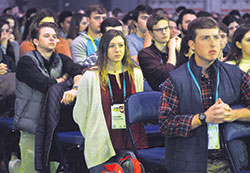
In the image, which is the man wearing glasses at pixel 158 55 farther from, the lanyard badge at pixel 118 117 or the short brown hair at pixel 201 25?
the short brown hair at pixel 201 25

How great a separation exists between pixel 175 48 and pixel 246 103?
2200 millimetres

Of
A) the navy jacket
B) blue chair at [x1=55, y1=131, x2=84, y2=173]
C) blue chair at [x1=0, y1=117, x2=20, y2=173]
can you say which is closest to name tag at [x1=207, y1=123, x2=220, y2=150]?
the navy jacket

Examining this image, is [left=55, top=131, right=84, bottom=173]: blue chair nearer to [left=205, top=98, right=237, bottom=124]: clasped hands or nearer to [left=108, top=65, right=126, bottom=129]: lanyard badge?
[left=108, top=65, right=126, bottom=129]: lanyard badge

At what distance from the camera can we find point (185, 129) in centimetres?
327

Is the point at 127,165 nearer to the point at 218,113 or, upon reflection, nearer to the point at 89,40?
the point at 218,113

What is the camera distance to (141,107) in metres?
4.15

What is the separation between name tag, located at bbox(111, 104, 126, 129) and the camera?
4152mm

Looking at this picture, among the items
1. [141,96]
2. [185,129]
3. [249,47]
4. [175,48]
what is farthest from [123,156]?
[175,48]

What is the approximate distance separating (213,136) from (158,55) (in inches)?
87.5

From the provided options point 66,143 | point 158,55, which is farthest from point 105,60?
point 158,55

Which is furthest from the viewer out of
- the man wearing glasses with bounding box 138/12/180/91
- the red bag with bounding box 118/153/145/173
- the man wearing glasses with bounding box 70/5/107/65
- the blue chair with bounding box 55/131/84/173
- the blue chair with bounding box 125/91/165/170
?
the man wearing glasses with bounding box 70/5/107/65

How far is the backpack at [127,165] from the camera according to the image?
367 cm

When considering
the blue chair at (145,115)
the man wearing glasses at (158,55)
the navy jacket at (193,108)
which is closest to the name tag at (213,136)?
the navy jacket at (193,108)

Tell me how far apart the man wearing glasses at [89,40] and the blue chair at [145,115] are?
5.82 ft
